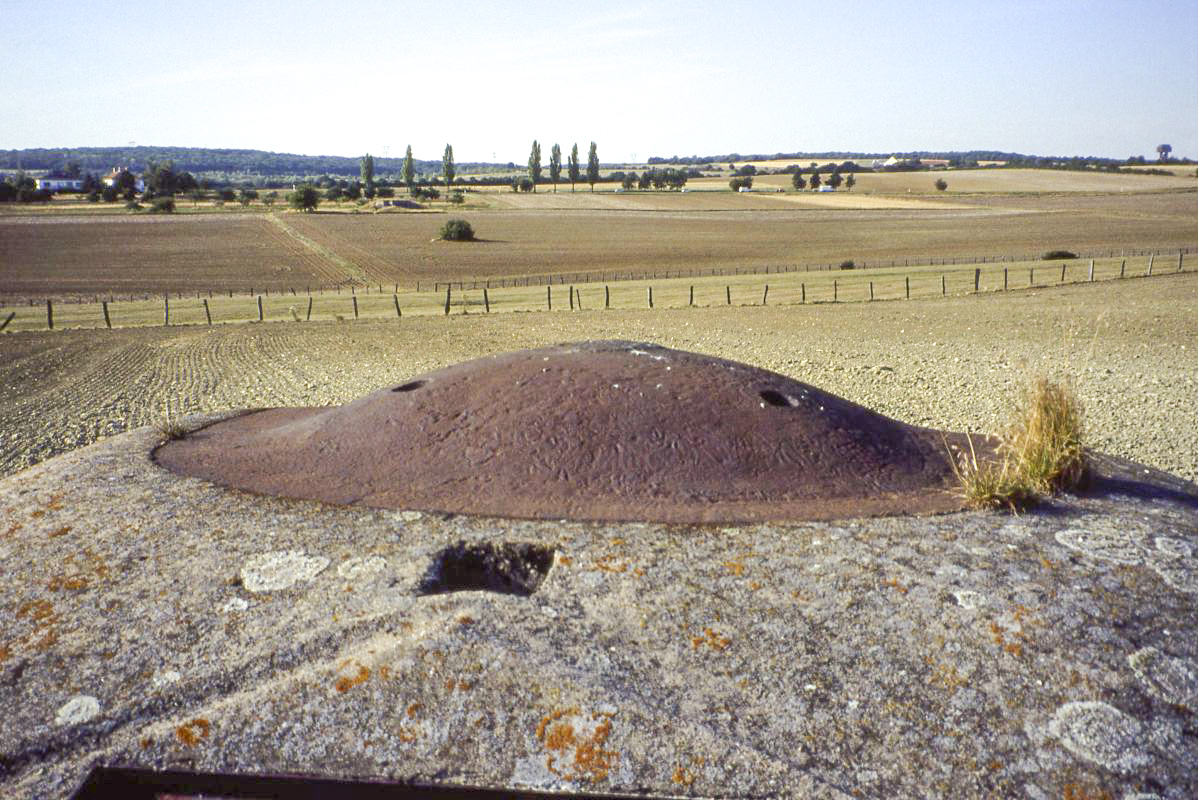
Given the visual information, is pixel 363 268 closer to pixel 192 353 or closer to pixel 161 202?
pixel 192 353

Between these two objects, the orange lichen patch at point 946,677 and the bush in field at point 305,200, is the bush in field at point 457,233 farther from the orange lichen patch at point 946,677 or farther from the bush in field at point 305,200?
the orange lichen patch at point 946,677

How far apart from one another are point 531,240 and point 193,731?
241ft

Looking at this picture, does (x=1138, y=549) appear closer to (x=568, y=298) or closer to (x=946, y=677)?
(x=946, y=677)

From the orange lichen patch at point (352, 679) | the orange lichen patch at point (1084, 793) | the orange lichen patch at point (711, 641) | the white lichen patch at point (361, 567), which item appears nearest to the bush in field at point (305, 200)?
the white lichen patch at point (361, 567)

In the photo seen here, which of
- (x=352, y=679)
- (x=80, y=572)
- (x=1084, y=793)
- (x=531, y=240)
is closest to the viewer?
(x=1084, y=793)

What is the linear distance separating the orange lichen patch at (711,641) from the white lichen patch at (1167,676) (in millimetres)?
2110

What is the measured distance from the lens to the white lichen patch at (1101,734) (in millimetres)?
4074

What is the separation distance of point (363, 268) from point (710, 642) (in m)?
55.1

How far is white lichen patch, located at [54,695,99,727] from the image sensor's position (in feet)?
14.1

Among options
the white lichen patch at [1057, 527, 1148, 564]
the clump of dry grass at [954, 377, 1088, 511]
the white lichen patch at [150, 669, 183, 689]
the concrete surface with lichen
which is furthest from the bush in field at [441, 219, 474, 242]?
the white lichen patch at [150, 669, 183, 689]

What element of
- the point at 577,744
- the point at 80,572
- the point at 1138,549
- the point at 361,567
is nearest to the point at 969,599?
the point at 1138,549

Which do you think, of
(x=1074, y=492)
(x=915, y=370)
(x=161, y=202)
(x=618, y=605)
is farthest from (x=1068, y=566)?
(x=161, y=202)

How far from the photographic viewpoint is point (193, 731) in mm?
4262

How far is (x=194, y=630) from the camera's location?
4.98m
